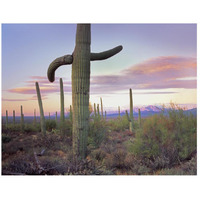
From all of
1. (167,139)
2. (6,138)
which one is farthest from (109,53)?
(6,138)

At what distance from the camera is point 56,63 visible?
5246 mm

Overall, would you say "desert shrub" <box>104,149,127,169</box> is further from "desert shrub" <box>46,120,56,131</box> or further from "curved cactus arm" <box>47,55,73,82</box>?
"desert shrub" <box>46,120,56,131</box>

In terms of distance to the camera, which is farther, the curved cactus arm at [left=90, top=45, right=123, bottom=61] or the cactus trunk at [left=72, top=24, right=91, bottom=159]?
the curved cactus arm at [left=90, top=45, right=123, bottom=61]

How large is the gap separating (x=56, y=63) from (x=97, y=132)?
2.58m

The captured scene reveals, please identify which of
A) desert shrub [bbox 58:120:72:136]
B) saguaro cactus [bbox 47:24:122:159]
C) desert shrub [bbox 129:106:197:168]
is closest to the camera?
saguaro cactus [bbox 47:24:122:159]

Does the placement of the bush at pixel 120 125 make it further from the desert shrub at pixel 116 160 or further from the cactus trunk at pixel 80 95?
the cactus trunk at pixel 80 95

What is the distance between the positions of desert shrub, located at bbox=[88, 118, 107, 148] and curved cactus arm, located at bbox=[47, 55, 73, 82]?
204 cm

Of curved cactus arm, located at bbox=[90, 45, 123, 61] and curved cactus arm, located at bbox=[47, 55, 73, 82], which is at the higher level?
curved cactus arm, located at bbox=[90, 45, 123, 61]

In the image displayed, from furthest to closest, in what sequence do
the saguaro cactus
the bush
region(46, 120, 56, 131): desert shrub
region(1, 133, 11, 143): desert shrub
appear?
the bush, region(46, 120, 56, 131): desert shrub, region(1, 133, 11, 143): desert shrub, the saguaro cactus

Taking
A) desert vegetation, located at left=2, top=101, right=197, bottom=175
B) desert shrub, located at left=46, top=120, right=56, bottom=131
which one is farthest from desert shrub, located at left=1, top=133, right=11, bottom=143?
desert shrub, located at left=46, top=120, right=56, bottom=131

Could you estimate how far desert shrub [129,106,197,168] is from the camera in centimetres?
506

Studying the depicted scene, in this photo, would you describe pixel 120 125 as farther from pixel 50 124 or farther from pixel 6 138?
pixel 6 138
